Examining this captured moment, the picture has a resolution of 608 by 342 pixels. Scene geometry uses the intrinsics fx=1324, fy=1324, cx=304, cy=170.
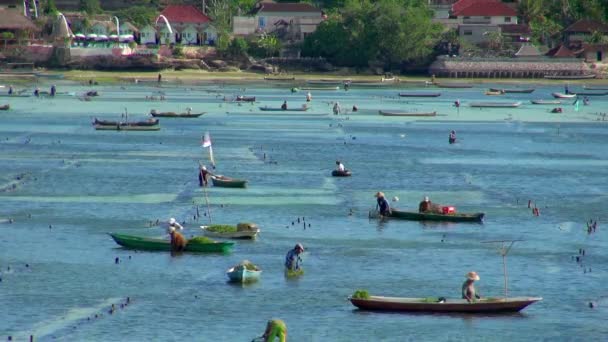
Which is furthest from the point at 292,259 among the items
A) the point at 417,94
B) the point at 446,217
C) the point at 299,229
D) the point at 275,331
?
the point at 417,94

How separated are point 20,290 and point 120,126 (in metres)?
67.7

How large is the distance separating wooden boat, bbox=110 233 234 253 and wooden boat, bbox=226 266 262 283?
16.9ft

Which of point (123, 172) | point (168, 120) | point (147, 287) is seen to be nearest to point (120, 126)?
point (168, 120)

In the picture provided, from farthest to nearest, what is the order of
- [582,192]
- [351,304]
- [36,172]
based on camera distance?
[36,172], [582,192], [351,304]

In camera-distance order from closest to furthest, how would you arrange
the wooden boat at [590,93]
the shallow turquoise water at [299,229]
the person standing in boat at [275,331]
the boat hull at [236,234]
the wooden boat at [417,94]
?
the person standing in boat at [275,331] < the shallow turquoise water at [299,229] < the boat hull at [236,234] < the wooden boat at [417,94] < the wooden boat at [590,93]

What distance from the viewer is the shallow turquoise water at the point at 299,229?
42.3 m

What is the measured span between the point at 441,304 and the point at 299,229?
692 inches

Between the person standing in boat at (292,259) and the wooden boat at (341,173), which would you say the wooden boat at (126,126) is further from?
the person standing in boat at (292,259)

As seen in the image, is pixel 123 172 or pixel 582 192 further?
pixel 123 172

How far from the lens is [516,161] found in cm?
9400

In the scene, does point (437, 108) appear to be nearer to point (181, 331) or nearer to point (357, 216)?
point (357, 216)

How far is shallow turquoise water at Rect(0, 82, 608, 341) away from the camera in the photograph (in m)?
42.3

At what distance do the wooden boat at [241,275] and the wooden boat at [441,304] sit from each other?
17.4ft

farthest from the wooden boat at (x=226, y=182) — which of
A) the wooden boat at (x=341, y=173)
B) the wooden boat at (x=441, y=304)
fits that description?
the wooden boat at (x=441, y=304)
